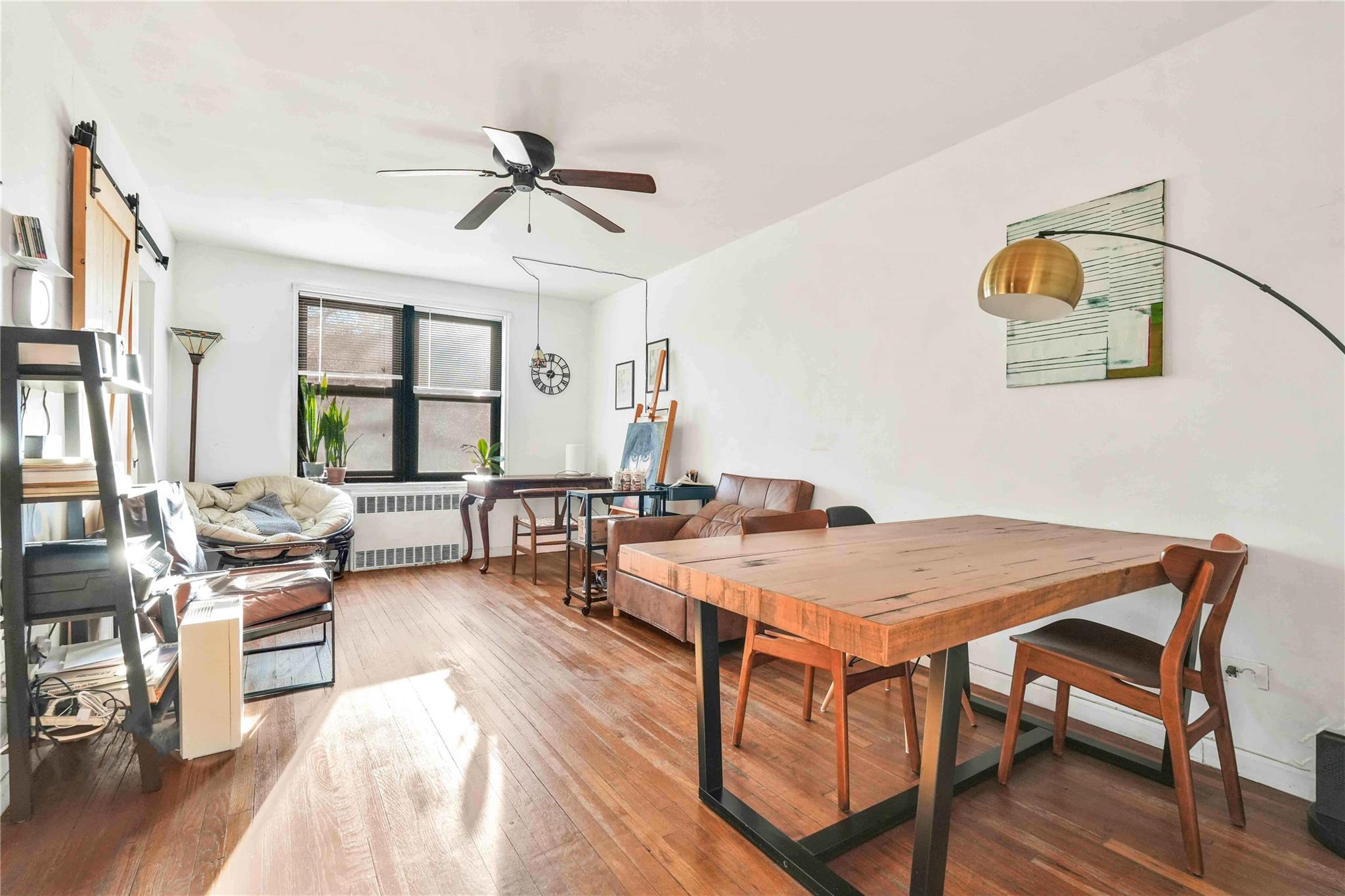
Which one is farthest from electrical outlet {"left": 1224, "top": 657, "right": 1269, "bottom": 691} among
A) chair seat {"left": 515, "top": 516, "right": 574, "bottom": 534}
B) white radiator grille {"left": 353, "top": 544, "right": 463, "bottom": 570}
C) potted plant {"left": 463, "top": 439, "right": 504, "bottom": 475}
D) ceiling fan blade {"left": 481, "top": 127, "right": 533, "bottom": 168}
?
white radiator grille {"left": 353, "top": 544, "right": 463, "bottom": 570}

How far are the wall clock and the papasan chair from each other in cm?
214

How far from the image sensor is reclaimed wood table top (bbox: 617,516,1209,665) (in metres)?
1.11

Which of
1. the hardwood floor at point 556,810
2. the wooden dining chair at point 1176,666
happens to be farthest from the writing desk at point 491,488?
the wooden dining chair at point 1176,666

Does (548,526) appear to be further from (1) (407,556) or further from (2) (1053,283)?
(2) (1053,283)

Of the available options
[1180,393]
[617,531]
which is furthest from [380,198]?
[1180,393]

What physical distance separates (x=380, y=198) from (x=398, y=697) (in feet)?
9.52

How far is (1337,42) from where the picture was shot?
75.5 inches

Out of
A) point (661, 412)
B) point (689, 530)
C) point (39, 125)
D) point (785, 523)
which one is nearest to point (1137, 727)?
point (785, 523)

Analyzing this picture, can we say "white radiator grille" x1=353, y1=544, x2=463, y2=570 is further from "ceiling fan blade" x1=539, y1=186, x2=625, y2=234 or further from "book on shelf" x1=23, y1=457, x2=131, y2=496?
"ceiling fan blade" x1=539, y1=186, x2=625, y2=234

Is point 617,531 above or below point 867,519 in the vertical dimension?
below

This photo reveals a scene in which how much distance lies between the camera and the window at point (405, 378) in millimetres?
5312

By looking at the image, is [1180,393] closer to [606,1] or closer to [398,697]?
[606,1]

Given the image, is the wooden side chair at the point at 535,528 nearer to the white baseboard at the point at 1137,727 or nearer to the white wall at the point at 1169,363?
the white wall at the point at 1169,363

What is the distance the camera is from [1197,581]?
1558mm
